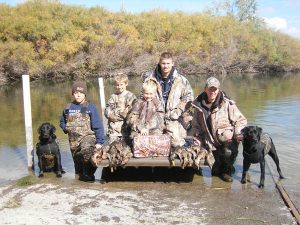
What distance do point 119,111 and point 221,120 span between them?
182 centimetres

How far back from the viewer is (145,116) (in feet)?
23.0

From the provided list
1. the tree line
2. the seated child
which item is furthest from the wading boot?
the tree line

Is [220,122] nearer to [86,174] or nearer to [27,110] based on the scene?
[86,174]

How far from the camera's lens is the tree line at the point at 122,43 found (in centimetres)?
3722

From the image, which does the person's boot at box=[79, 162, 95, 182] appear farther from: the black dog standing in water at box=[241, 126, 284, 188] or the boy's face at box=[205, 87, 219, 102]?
the black dog standing in water at box=[241, 126, 284, 188]

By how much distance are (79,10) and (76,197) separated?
3993 centimetres

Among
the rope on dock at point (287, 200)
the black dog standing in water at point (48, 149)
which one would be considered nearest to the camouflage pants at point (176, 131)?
the rope on dock at point (287, 200)

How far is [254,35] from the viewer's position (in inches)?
2378

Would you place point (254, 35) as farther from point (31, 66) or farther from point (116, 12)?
point (31, 66)

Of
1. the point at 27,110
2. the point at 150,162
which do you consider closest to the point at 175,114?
the point at 150,162

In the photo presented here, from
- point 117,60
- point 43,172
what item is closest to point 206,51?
point 117,60

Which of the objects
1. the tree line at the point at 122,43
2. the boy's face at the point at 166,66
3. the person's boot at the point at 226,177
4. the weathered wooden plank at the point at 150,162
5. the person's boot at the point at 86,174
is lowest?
the person's boot at the point at 226,177

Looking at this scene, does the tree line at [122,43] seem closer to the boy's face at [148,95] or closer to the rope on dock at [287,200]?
the boy's face at [148,95]

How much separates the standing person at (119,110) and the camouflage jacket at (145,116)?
365 mm
